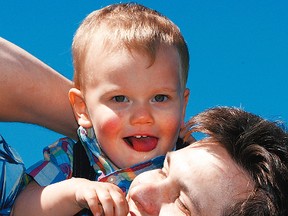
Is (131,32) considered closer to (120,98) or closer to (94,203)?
(120,98)

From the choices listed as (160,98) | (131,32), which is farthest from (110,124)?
(131,32)

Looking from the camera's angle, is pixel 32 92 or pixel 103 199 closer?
pixel 103 199

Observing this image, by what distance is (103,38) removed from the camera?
395cm

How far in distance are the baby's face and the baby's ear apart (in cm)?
13

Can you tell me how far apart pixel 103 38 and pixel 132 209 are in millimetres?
1018

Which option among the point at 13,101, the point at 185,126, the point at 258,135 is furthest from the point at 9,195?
the point at 258,135

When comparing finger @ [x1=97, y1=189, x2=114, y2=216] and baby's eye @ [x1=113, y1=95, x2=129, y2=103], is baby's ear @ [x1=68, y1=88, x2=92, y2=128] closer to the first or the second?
baby's eye @ [x1=113, y1=95, x2=129, y2=103]

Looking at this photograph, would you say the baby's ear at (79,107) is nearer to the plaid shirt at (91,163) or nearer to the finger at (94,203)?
the plaid shirt at (91,163)

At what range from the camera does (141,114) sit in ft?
12.3

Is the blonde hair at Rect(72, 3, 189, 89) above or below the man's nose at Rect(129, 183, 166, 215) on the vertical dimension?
above

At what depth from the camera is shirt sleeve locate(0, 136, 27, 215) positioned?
3.67 meters

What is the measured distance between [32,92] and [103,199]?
3.58 ft

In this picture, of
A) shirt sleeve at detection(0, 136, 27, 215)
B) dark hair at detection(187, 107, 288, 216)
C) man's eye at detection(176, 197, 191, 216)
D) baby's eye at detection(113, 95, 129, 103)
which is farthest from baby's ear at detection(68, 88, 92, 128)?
man's eye at detection(176, 197, 191, 216)

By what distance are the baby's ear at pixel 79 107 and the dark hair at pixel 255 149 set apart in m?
0.63
